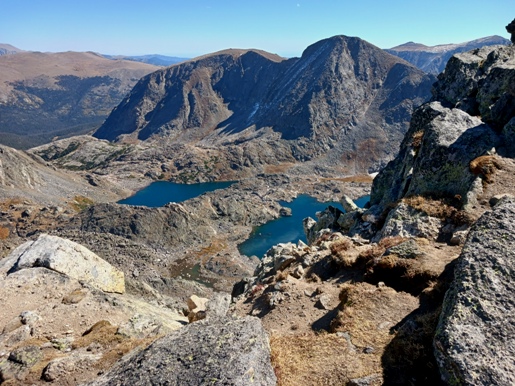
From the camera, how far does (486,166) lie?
2059 centimetres

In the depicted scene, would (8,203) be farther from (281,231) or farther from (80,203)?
(281,231)

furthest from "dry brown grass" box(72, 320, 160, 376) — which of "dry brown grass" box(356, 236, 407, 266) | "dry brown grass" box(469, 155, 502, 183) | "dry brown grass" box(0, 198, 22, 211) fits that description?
"dry brown grass" box(0, 198, 22, 211)

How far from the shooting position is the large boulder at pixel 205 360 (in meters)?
8.89

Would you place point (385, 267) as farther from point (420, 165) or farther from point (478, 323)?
point (420, 165)

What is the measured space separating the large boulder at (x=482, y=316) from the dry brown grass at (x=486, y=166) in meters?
11.5

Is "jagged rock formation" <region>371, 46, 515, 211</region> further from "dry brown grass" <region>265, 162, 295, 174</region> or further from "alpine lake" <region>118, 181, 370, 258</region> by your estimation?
"dry brown grass" <region>265, 162, 295, 174</region>

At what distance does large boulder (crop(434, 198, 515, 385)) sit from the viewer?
7.49 m

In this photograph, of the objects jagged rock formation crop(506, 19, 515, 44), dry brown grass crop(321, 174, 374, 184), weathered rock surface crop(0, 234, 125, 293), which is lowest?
dry brown grass crop(321, 174, 374, 184)

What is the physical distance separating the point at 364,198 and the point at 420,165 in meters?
128

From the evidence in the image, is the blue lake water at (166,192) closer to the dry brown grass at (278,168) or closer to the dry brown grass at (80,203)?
the dry brown grass at (80,203)

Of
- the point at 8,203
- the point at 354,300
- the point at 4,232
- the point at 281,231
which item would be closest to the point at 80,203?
the point at 8,203

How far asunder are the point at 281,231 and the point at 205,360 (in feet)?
329

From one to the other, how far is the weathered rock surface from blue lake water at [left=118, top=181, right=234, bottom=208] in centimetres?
12508

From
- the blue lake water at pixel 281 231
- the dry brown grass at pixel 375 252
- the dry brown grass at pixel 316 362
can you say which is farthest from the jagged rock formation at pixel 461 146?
the blue lake water at pixel 281 231
